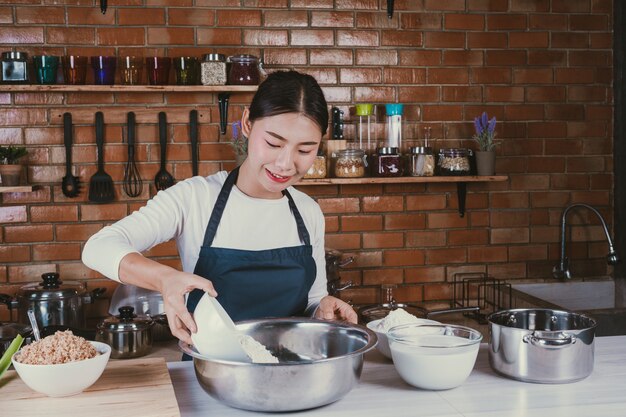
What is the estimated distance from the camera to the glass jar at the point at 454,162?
11.4ft

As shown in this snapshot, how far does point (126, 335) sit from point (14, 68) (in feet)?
4.08

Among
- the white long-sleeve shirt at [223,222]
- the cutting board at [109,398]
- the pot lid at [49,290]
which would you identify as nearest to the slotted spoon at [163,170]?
the pot lid at [49,290]

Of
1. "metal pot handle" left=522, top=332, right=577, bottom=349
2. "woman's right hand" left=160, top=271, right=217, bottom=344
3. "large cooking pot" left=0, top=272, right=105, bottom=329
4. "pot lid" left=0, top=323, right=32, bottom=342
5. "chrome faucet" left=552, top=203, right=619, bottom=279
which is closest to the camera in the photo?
"woman's right hand" left=160, top=271, right=217, bottom=344

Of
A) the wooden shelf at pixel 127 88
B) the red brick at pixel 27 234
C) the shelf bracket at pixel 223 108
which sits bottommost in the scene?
the red brick at pixel 27 234

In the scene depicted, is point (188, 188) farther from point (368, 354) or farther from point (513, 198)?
point (513, 198)

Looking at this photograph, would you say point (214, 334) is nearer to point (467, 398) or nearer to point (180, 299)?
point (180, 299)

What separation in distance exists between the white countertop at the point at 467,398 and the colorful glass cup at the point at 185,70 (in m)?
1.66

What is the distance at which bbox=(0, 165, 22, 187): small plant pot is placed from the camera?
309 cm

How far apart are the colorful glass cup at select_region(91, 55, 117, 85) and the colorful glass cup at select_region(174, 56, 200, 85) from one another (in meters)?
0.27

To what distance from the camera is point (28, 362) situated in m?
1.54

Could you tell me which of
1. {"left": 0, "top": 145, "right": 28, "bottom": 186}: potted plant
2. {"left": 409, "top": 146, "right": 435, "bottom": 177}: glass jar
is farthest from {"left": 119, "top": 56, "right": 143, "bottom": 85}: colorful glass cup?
{"left": 409, "top": 146, "right": 435, "bottom": 177}: glass jar

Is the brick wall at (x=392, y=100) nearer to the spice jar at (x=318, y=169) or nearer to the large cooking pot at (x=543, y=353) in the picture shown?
the spice jar at (x=318, y=169)

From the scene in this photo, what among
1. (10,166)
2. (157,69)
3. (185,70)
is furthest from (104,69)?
(10,166)

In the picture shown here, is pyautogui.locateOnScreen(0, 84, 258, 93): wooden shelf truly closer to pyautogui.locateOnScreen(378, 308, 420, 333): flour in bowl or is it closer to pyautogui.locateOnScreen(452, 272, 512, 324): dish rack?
pyautogui.locateOnScreen(452, 272, 512, 324): dish rack
